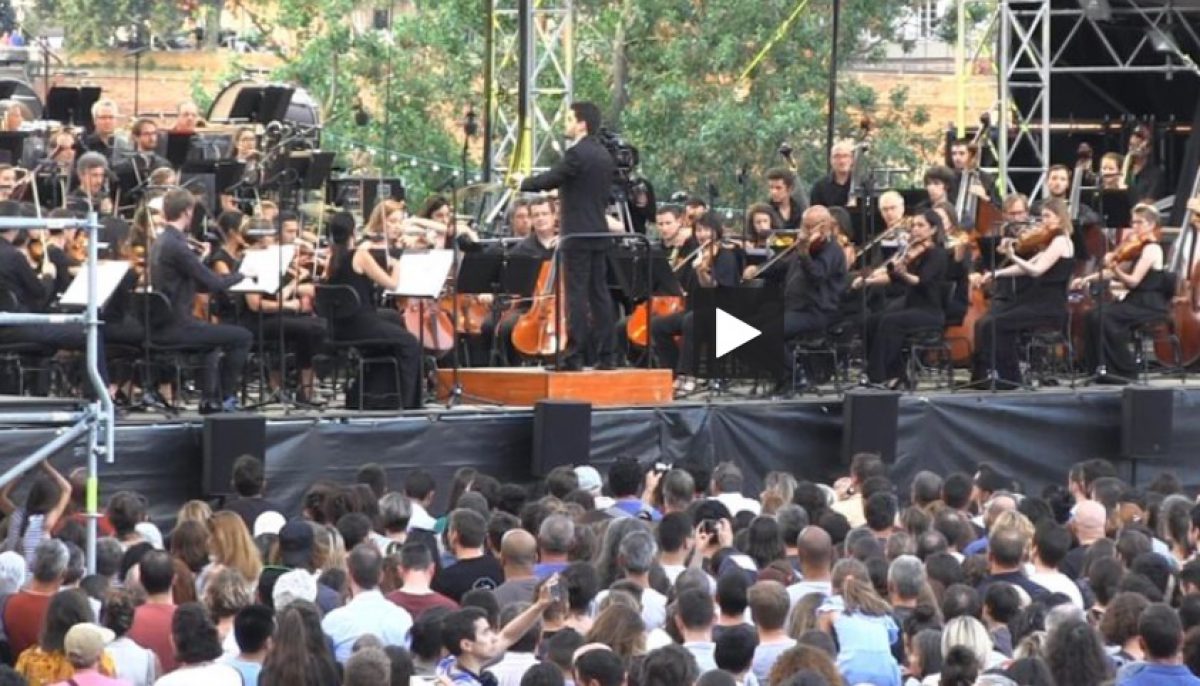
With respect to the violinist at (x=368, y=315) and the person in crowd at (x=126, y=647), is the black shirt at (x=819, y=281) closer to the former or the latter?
the violinist at (x=368, y=315)

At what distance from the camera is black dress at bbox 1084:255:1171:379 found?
21.6m

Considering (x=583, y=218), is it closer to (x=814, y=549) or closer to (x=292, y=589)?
(x=814, y=549)

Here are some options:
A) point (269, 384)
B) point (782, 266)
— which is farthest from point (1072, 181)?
point (269, 384)

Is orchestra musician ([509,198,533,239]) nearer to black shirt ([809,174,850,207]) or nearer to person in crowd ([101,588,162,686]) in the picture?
black shirt ([809,174,850,207])

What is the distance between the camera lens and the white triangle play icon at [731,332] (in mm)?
20688

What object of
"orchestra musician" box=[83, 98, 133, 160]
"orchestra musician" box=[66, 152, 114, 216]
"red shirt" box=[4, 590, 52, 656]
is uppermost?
"orchestra musician" box=[83, 98, 133, 160]

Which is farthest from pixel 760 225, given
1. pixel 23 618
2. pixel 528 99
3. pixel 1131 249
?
pixel 23 618

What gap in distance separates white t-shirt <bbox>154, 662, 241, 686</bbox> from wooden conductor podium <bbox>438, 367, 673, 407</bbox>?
9065 mm

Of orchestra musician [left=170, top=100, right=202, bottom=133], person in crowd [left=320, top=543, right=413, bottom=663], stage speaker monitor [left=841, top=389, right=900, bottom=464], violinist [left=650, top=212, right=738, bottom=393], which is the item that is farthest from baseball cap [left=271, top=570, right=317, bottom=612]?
orchestra musician [left=170, top=100, right=202, bottom=133]

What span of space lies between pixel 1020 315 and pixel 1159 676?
10487 millimetres

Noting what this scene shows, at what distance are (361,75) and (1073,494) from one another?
2550 cm

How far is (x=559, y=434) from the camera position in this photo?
1938 centimetres

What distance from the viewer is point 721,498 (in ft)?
53.5

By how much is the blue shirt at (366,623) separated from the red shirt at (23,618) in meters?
1.33
